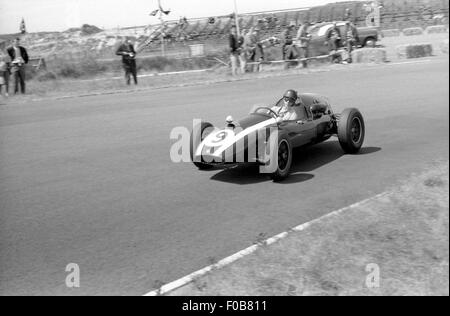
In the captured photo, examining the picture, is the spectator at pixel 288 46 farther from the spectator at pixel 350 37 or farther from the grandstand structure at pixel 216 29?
the spectator at pixel 350 37

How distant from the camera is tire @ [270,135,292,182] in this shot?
21.6ft

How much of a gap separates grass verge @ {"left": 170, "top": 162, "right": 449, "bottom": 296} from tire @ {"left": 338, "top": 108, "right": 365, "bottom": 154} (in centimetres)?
327

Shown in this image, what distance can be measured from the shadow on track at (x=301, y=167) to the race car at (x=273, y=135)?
0.61 ft

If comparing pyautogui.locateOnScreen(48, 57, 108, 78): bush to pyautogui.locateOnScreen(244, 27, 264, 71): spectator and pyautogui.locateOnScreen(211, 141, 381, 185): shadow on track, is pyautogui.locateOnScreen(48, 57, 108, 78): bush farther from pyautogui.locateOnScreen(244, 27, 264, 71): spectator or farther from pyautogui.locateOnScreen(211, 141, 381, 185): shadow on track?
pyautogui.locateOnScreen(211, 141, 381, 185): shadow on track

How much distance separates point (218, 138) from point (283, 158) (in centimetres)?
82

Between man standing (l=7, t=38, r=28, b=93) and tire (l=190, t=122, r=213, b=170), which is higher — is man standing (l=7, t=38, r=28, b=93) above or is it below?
above

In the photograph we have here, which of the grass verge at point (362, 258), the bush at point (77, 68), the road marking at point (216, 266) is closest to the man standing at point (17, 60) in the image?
the bush at point (77, 68)

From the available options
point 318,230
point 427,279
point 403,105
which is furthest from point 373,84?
point 427,279

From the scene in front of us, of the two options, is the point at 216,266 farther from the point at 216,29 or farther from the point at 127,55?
the point at 216,29

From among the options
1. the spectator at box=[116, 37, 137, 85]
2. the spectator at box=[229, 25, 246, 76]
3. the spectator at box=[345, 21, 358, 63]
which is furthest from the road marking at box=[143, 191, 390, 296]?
the spectator at box=[345, 21, 358, 63]

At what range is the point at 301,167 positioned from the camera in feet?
24.0

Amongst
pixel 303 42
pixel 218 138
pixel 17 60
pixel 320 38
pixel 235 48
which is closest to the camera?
pixel 218 138

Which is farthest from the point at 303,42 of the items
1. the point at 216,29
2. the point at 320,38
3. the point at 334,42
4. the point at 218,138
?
the point at 218,138
